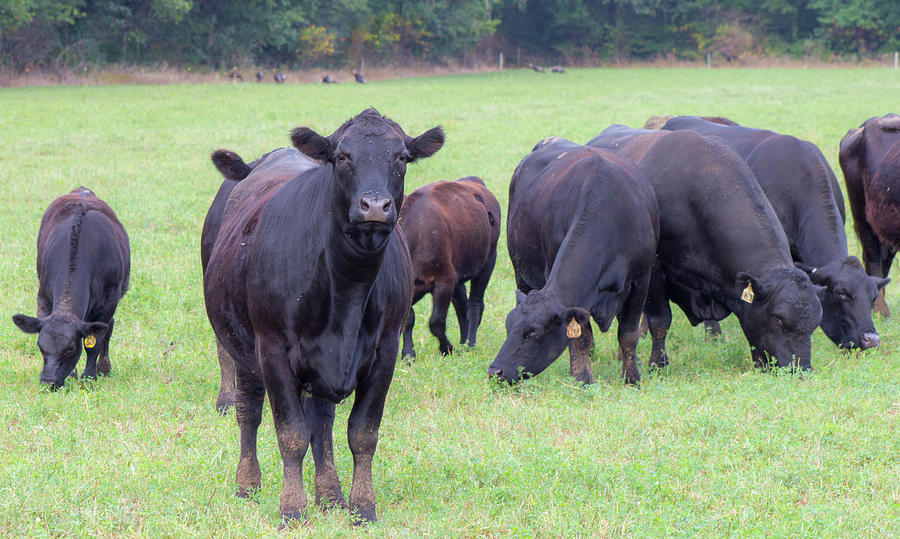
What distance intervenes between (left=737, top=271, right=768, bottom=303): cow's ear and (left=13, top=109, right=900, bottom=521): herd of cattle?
0.05ft

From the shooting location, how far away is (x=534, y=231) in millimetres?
9039

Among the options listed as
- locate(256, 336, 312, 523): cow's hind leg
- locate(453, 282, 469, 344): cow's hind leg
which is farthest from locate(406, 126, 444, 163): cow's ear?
locate(453, 282, 469, 344): cow's hind leg

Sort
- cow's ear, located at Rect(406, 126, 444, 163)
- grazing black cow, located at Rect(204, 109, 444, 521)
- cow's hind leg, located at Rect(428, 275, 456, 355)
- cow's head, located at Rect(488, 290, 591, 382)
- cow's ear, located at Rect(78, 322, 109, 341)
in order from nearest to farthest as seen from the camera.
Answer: grazing black cow, located at Rect(204, 109, 444, 521), cow's ear, located at Rect(406, 126, 444, 163), cow's head, located at Rect(488, 290, 591, 382), cow's ear, located at Rect(78, 322, 109, 341), cow's hind leg, located at Rect(428, 275, 456, 355)

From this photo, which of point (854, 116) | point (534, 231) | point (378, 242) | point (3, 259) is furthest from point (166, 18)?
point (378, 242)

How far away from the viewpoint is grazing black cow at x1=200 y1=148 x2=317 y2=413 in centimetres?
681

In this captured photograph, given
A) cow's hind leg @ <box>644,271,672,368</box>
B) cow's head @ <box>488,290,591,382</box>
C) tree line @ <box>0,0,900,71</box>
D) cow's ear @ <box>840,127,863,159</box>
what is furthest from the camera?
tree line @ <box>0,0,900,71</box>

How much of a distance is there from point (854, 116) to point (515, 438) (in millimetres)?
23337

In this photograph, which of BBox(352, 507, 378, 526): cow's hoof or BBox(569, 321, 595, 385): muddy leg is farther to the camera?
BBox(569, 321, 595, 385): muddy leg

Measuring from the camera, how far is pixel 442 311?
9.11 meters

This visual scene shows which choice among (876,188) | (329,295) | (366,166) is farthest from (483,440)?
(876,188)

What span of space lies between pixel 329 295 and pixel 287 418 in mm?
678

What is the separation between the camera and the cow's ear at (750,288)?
7.94 m

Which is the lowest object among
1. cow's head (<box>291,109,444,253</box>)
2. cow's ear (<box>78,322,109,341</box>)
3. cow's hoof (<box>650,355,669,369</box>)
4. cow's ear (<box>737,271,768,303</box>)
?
cow's hoof (<box>650,355,669,369</box>)

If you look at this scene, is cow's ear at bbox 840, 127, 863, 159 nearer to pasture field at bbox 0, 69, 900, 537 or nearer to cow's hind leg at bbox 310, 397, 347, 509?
pasture field at bbox 0, 69, 900, 537
